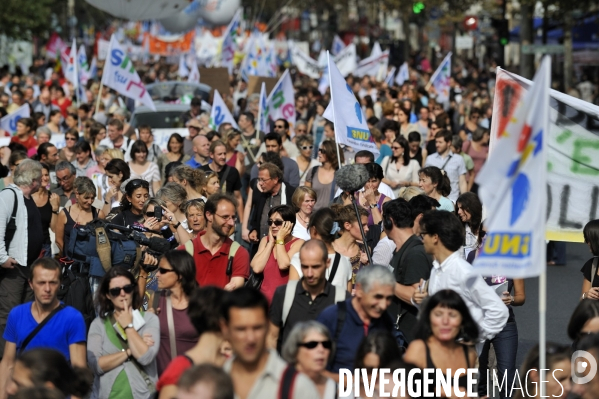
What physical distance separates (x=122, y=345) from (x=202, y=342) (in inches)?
37.0

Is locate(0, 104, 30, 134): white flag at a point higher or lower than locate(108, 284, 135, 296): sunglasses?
higher

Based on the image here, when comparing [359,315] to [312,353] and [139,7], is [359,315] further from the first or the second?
[139,7]

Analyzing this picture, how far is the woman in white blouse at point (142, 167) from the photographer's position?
1259 cm

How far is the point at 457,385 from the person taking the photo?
18.3ft

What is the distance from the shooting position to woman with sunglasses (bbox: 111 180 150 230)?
922cm

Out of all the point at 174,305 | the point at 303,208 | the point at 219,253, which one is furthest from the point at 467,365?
the point at 303,208

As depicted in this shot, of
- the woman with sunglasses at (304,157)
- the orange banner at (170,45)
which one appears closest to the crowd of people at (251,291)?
the woman with sunglasses at (304,157)

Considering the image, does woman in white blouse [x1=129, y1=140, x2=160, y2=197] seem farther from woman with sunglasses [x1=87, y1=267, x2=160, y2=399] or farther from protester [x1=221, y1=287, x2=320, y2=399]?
protester [x1=221, y1=287, x2=320, y2=399]

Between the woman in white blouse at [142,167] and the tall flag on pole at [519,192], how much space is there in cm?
771

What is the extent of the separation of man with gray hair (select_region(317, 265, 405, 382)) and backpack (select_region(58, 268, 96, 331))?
8.99ft

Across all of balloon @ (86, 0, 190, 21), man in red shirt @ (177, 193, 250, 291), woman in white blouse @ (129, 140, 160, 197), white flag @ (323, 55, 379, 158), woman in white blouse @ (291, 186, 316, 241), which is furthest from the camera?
balloon @ (86, 0, 190, 21)

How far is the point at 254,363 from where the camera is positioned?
4.81 m

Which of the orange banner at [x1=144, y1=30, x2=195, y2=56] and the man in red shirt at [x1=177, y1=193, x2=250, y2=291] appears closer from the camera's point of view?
the man in red shirt at [x1=177, y1=193, x2=250, y2=291]

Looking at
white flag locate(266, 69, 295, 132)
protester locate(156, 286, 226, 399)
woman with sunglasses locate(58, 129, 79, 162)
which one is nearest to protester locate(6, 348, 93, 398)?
protester locate(156, 286, 226, 399)
